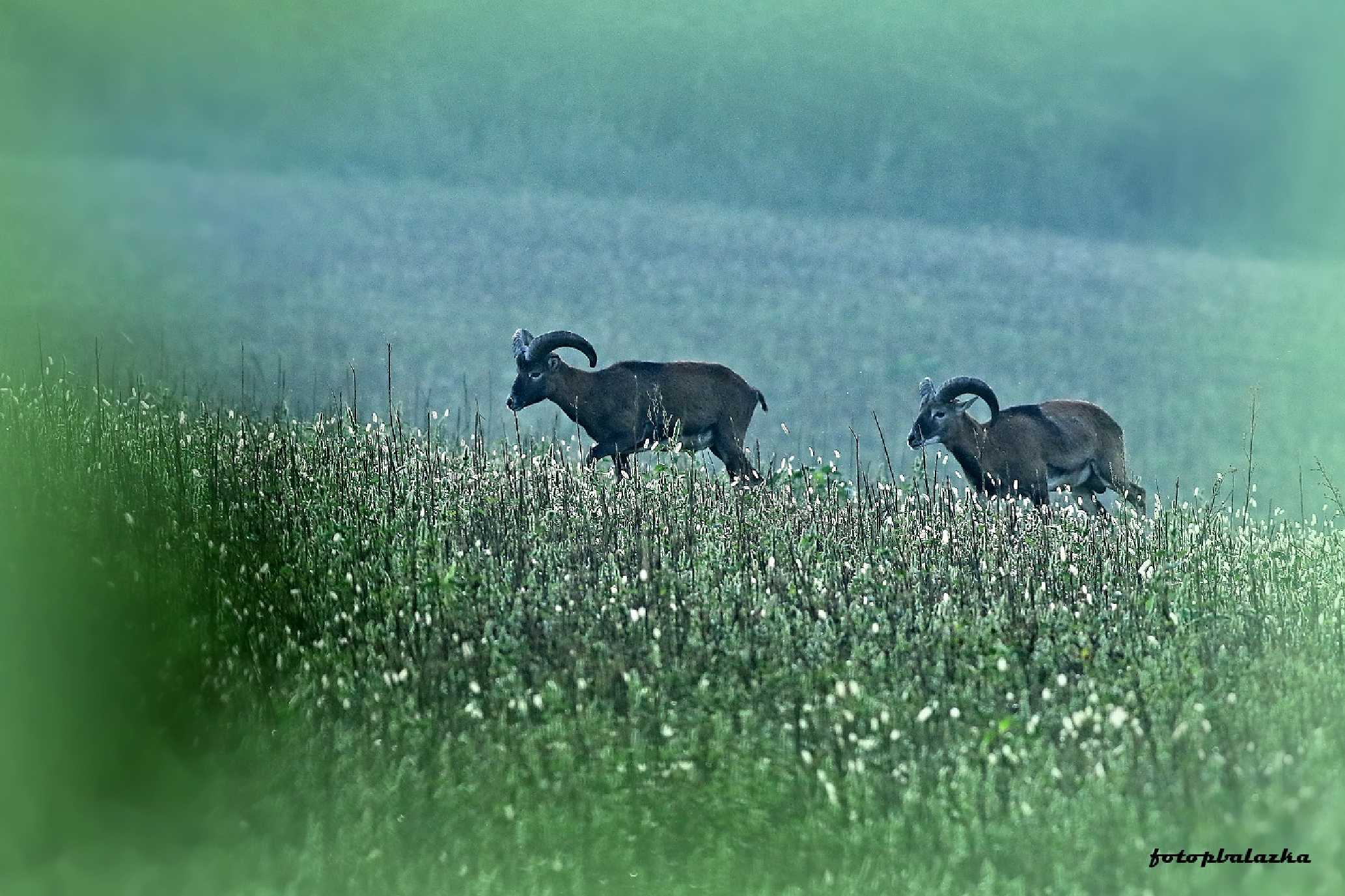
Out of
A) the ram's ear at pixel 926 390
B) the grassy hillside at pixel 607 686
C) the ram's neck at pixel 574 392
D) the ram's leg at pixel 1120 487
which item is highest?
the ram's ear at pixel 926 390

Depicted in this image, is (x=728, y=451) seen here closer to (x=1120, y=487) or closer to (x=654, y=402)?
(x=654, y=402)

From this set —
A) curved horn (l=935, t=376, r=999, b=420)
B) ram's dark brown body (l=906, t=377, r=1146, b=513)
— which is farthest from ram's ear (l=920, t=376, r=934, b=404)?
ram's dark brown body (l=906, t=377, r=1146, b=513)

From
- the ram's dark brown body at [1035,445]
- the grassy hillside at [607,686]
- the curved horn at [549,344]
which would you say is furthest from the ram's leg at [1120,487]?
the curved horn at [549,344]

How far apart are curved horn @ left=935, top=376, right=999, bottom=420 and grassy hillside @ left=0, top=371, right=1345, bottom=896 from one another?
9.25 feet

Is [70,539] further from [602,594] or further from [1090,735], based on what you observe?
[1090,735]

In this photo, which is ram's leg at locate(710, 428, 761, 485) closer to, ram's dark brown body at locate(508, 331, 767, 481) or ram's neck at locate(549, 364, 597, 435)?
ram's dark brown body at locate(508, 331, 767, 481)

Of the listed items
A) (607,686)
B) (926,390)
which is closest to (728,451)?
(926,390)

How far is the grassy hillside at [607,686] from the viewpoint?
17.1 feet

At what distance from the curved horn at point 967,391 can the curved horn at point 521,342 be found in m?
3.24

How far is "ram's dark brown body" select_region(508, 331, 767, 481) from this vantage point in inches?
499

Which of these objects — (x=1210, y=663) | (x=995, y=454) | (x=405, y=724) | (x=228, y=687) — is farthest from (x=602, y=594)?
(x=995, y=454)

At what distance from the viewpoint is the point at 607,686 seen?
580 cm

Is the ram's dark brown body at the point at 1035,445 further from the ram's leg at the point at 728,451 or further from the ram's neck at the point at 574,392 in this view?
the ram's neck at the point at 574,392

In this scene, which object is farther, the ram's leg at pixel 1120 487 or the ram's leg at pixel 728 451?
the ram's leg at pixel 728 451
